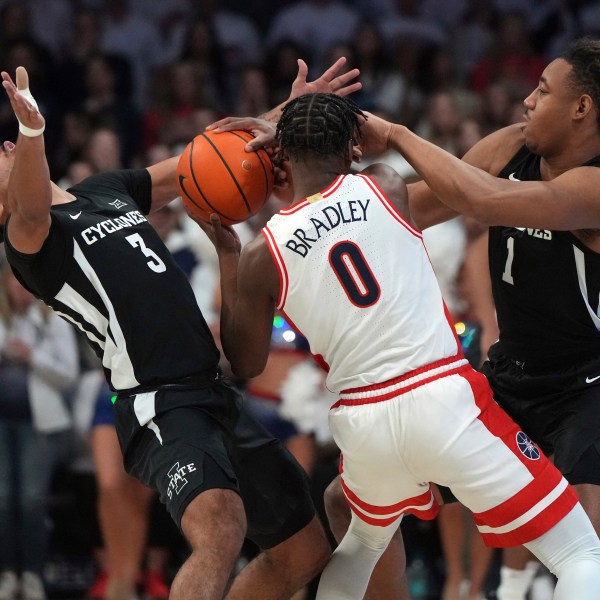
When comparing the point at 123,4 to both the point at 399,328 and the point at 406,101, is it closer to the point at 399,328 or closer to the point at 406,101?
the point at 406,101

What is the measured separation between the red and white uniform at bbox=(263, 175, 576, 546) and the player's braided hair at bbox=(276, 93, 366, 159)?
139mm

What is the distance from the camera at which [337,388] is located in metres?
4.32

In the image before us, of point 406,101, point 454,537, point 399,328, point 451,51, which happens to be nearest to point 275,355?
point 454,537

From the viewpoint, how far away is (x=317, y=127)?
4.23 m

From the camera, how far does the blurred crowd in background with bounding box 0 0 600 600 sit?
734 centimetres

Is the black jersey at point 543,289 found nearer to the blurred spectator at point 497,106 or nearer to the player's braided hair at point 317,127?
the player's braided hair at point 317,127

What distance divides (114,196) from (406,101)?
571cm

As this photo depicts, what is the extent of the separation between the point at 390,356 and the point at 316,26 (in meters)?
7.33

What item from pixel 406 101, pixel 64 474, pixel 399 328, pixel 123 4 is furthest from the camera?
pixel 123 4

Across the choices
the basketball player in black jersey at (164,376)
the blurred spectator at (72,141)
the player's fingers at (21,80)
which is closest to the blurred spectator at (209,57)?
the blurred spectator at (72,141)

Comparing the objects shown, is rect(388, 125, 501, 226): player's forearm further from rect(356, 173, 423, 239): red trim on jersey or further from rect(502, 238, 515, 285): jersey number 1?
rect(502, 238, 515, 285): jersey number 1

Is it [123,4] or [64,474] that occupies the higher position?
[123,4]

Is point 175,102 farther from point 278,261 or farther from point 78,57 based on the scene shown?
point 278,261

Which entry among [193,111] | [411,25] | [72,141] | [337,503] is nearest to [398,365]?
[337,503]
